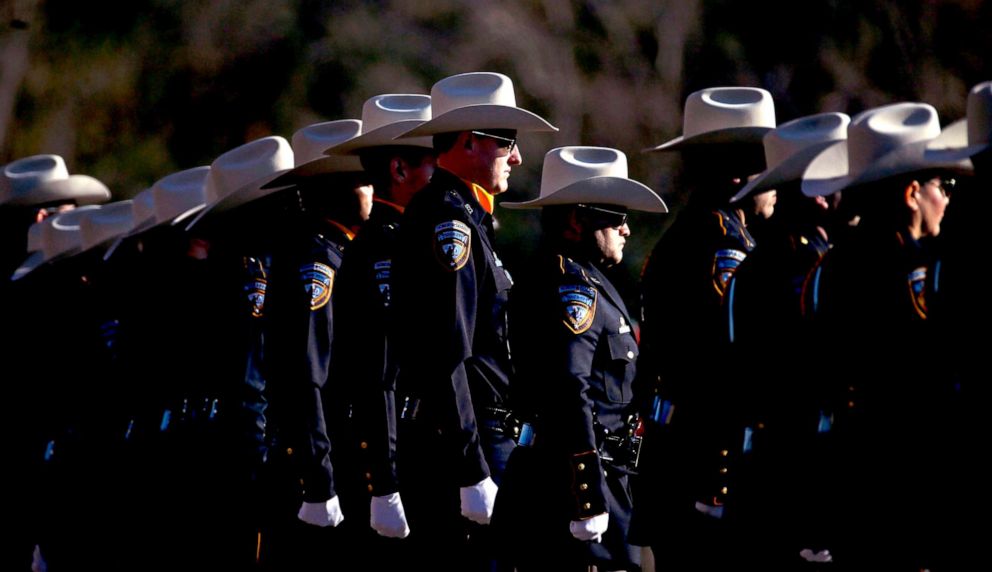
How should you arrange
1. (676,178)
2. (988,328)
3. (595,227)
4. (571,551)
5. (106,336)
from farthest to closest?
(676,178), (106,336), (595,227), (571,551), (988,328)

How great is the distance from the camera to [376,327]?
23.0 ft

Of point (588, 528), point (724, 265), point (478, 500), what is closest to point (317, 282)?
point (478, 500)

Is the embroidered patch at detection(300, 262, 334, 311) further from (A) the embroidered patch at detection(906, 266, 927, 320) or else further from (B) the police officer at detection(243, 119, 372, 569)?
(A) the embroidered patch at detection(906, 266, 927, 320)

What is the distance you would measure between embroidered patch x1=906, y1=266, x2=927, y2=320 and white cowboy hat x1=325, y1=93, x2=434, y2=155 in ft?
8.17

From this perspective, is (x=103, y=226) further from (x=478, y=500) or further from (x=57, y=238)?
(x=478, y=500)

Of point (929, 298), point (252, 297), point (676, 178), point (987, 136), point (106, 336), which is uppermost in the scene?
point (987, 136)

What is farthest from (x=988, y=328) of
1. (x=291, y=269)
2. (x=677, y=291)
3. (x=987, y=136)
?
(x=291, y=269)

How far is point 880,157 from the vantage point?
5852 mm

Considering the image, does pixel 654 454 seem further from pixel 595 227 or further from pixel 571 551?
pixel 595 227

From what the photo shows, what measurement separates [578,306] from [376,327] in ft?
2.94

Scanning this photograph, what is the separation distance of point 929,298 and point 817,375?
26.9 inches

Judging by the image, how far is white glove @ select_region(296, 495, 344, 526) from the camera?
23.4ft

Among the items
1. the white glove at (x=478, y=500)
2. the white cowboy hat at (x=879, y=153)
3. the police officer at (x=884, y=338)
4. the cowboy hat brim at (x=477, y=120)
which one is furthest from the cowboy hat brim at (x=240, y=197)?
the police officer at (x=884, y=338)

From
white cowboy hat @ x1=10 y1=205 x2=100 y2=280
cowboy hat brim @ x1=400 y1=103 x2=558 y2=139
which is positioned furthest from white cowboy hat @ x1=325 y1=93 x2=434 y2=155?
white cowboy hat @ x1=10 y1=205 x2=100 y2=280
